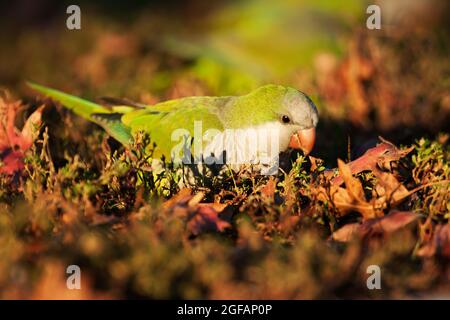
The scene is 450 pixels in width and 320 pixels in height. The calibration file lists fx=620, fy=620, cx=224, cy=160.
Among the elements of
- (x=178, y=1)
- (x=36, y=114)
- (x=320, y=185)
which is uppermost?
(x=178, y=1)

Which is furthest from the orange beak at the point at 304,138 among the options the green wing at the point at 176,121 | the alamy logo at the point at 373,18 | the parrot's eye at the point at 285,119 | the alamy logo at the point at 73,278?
the alamy logo at the point at 373,18

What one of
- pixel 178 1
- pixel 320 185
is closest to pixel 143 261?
pixel 320 185

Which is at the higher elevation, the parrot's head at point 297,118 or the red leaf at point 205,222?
the parrot's head at point 297,118

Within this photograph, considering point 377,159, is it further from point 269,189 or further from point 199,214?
point 199,214

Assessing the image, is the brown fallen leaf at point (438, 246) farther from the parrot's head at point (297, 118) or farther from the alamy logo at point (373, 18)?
the alamy logo at point (373, 18)

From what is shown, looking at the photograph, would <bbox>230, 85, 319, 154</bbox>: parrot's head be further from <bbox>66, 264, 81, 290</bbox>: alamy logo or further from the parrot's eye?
<bbox>66, 264, 81, 290</bbox>: alamy logo

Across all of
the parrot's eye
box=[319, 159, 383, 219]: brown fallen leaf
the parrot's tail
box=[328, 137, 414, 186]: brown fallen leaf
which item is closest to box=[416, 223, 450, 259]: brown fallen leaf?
box=[319, 159, 383, 219]: brown fallen leaf
